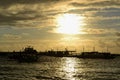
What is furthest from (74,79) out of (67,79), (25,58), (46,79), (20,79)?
(25,58)

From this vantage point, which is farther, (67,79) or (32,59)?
(32,59)

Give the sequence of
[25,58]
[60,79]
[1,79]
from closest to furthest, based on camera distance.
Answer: [1,79], [60,79], [25,58]

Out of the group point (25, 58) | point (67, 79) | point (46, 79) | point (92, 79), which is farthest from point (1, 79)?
point (25, 58)

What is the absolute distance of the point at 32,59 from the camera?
181000 mm

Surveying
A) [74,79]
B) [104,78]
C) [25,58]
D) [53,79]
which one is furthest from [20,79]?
[25,58]

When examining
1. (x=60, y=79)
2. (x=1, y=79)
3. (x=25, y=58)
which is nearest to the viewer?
(x=1, y=79)

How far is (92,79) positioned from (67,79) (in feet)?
20.8

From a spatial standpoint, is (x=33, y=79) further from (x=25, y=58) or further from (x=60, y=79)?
(x=25, y=58)

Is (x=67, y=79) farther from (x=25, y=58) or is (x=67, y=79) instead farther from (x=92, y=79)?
(x=25, y=58)

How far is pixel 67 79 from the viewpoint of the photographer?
8069cm

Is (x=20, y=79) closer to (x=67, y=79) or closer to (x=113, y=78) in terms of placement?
(x=67, y=79)

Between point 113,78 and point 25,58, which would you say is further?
point 25,58

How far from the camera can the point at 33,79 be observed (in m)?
77.2

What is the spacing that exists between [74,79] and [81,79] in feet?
6.10
